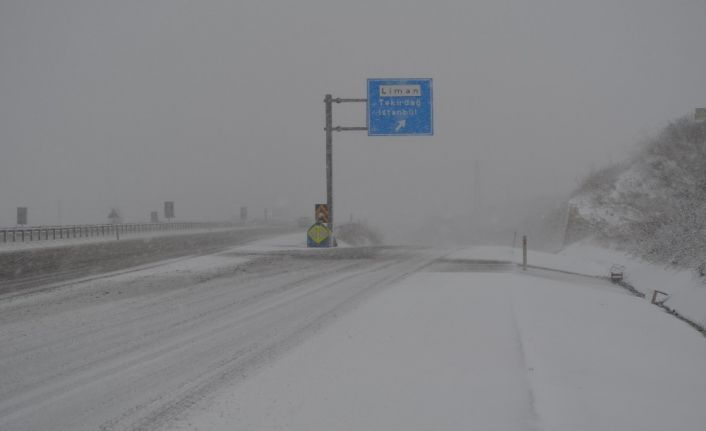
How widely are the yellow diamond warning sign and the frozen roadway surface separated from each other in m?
12.1

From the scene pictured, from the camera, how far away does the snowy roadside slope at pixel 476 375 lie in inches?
166

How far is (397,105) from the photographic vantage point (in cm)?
2345

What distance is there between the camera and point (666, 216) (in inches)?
848

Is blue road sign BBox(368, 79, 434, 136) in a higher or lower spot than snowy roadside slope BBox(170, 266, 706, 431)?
higher

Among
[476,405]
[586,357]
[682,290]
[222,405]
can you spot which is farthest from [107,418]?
[682,290]

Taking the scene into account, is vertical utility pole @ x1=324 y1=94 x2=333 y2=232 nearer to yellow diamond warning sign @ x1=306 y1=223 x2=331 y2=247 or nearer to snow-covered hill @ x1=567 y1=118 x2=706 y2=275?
yellow diamond warning sign @ x1=306 y1=223 x2=331 y2=247

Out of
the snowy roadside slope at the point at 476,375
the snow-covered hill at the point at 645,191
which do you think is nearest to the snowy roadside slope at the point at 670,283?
the snow-covered hill at the point at 645,191

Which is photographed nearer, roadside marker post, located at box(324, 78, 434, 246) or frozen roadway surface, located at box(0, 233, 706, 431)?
frozen roadway surface, located at box(0, 233, 706, 431)

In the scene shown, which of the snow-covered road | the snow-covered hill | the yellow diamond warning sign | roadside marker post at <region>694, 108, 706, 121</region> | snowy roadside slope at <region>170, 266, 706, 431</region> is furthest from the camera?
the yellow diamond warning sign

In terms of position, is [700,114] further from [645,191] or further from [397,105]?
[397,105]

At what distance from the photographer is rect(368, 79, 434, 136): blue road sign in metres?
23.4

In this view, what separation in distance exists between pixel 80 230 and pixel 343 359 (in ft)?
111

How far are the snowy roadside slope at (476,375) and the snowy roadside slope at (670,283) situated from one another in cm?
163

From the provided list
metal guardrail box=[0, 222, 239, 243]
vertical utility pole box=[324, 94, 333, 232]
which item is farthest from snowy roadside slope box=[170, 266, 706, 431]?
metal guardrail box=[0, 222, 239, 243]
